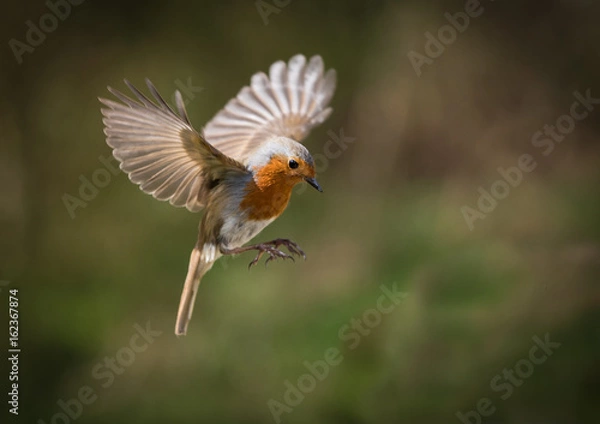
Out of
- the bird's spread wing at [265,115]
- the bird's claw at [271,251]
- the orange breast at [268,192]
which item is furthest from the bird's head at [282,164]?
the bird's spread wing at [265,115]

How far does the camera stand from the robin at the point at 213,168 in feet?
3.63

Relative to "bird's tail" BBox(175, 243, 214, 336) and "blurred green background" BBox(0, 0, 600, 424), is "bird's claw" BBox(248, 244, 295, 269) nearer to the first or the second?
"bird's tail" BBox(175, 243, 214, 336)

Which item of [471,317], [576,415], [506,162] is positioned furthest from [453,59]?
[576,415]

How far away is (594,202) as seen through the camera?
3.59 metres

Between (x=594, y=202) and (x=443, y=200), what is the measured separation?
0.71 m

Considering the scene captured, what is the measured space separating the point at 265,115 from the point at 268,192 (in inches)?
20.0

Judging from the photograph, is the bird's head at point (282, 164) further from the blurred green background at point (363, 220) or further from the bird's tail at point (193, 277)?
the blurred green background at point (363, 220)

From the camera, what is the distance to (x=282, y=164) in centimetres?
121

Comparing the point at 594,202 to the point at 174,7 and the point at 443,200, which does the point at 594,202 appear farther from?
the point at 174,7

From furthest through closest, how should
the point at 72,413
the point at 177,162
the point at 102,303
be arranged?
1. the point at 102,303
2. the point at 72,413
3. the point at 177,162

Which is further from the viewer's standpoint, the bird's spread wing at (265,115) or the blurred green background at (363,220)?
the blurred green background at (363,220)

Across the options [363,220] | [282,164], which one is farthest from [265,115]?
[363,220]

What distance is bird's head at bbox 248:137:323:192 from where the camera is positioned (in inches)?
45.9

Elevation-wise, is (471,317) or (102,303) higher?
(102,303)
